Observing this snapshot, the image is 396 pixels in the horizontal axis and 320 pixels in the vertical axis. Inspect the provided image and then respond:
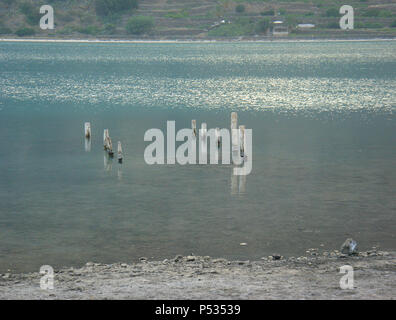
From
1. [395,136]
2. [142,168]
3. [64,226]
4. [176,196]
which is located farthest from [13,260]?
[395,136]

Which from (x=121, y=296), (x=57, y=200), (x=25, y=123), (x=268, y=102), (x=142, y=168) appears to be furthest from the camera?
(x=268, y=102)

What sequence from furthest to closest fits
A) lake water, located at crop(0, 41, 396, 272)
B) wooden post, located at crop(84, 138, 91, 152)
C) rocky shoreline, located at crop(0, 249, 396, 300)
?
wooden post, located at crop(84, 138, 91, 152), lake water, located at crop(0, 41, 396, 272), rocky shoreline, located at crop(0, 249, 396, 300)

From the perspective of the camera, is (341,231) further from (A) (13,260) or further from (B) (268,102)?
(B) (268,102)

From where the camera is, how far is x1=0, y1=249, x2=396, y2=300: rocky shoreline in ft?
55.2

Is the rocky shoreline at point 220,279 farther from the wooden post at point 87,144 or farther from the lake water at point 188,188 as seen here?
the wooden post at point 87,144

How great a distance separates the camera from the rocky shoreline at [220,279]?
16828 millimetres

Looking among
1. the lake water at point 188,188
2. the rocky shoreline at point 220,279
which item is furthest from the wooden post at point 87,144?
the rocky shoreline at point 220,279

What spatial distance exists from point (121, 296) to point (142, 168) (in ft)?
68.9

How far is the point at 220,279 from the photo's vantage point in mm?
18469

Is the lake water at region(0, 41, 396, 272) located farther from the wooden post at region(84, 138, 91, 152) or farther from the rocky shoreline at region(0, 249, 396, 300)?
the rocky shoreline at region(0, 249, 396, 300)

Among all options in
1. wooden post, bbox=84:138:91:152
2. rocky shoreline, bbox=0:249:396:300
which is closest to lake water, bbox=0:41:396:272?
wooden post, bbox=84:138:91:152

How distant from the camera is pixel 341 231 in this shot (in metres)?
25.0

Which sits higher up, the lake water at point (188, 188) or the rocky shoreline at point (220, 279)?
the rocky shoreline at point (220, 279)

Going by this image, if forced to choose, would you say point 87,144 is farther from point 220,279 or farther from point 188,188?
point 220,279
